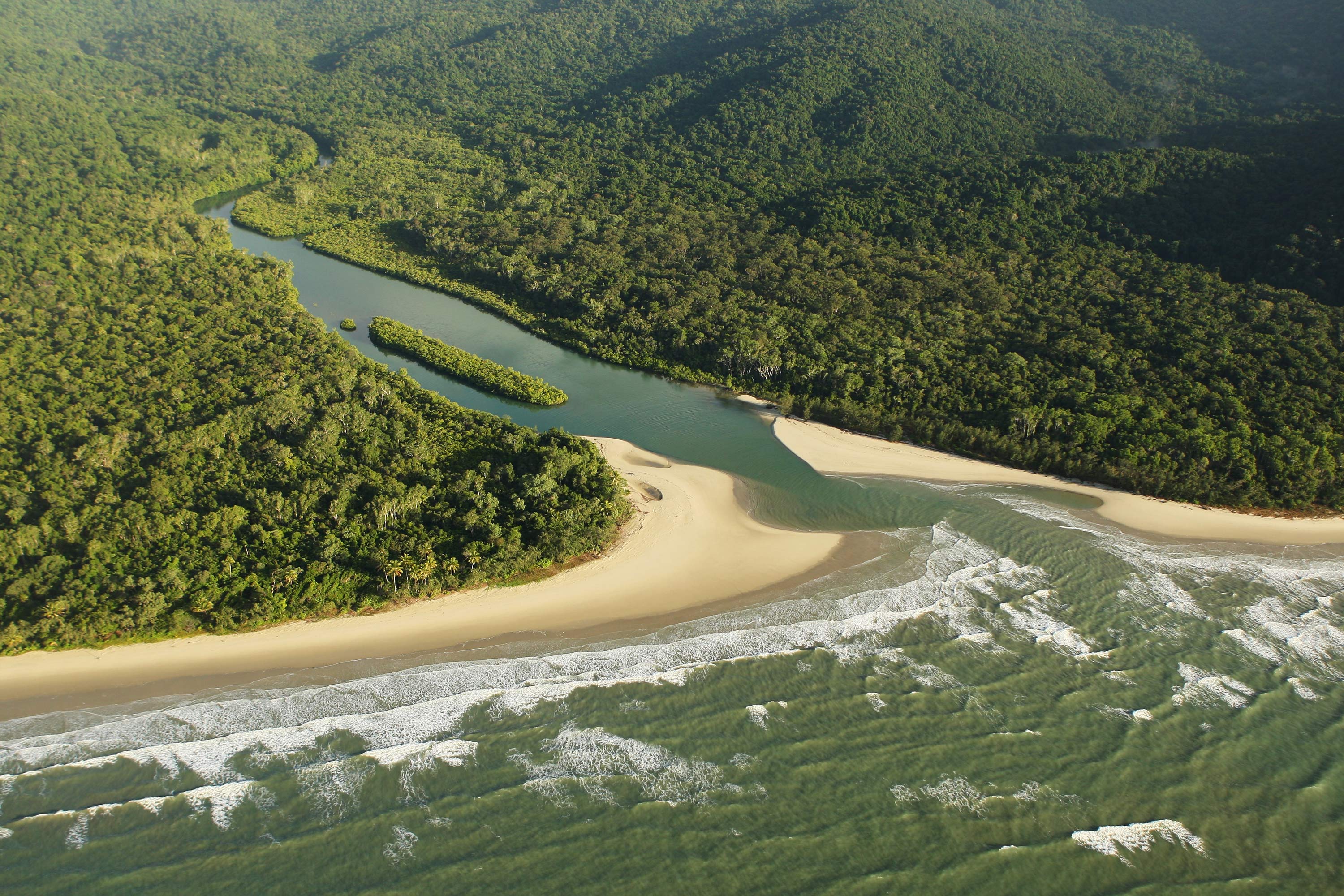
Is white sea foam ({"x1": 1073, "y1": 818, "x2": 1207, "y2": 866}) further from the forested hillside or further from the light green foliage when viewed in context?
the forested hillside

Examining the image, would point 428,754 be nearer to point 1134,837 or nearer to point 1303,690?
point 1134,837

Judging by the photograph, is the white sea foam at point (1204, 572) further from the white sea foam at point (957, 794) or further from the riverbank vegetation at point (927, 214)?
the white sea foam at point (957, 794)

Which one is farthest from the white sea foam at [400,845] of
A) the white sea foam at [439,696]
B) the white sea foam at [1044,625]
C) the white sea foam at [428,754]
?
the white sea foam at [1044,625]

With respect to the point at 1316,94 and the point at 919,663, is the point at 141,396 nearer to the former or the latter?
the point at 919,663

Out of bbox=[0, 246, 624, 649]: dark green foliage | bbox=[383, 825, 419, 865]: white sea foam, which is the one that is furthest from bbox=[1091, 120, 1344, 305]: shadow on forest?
Result: bbox=[383, 825, 419, 865]: white sea foam

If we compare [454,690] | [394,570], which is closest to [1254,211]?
[394,570]

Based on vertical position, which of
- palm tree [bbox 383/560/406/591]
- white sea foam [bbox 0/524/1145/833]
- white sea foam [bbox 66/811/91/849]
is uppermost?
palm tree [bbox 383/560/406/591]
